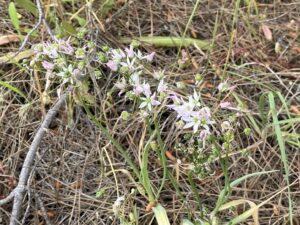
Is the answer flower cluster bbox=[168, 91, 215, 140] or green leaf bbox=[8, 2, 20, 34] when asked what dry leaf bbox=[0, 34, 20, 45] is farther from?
flower cluster bbox=[168, 91, 215, 140]

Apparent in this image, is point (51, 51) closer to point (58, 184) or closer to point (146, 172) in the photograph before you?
point (146, 172)

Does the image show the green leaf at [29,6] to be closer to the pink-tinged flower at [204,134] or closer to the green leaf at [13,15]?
the green leaf at [13,15]

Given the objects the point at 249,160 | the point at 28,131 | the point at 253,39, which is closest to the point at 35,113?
the point at 28,131

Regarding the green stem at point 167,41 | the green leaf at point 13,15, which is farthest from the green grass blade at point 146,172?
the green leaf at point 13,15

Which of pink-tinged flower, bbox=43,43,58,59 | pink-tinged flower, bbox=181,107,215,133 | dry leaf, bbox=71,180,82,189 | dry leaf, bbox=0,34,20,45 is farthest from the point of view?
dry leaf, bbox=0,34,20,45

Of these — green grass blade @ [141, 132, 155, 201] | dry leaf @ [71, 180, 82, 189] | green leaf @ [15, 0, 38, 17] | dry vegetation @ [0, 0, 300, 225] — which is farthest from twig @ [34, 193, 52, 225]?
→ green leaf @ [15, 0, 38, 17]

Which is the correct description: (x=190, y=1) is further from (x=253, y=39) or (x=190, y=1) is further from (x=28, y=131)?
(x=28, y=131)

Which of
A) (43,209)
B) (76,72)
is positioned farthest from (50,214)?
(76,72)
